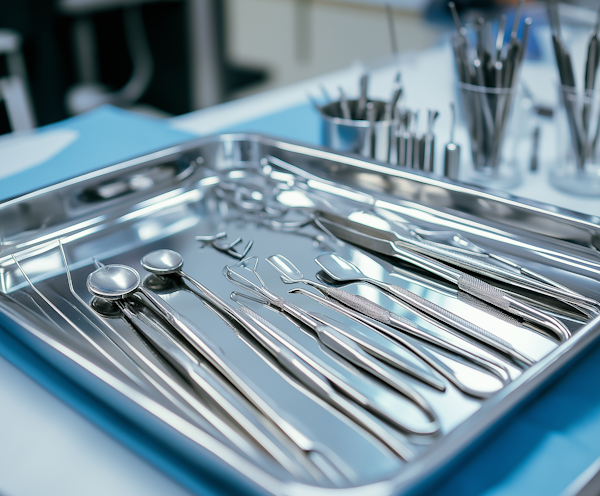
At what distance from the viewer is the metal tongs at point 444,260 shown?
0.38 m

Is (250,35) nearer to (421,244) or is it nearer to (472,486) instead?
(421,244)

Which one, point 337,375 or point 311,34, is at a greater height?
point 337,375

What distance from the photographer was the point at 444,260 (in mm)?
453

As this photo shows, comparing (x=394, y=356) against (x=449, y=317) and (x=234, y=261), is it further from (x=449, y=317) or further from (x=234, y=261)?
(x=234, y=261)

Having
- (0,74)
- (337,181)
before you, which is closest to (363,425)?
(337,181)

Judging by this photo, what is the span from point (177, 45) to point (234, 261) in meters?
2.08

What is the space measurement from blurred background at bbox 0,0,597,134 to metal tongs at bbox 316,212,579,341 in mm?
711

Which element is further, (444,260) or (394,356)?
(444,260)

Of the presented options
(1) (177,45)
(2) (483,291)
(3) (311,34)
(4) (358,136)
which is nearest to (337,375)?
(2) (483,291)

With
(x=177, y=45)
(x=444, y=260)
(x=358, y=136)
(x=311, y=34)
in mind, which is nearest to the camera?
(x=444, y=260)

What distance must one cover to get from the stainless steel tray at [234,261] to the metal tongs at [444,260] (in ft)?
0.04

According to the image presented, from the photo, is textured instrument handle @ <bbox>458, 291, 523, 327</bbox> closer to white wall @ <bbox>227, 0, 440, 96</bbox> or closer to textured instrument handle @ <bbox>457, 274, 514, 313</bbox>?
textured instrument handle @ <bbox>457, 274, 514, 313</bbox>

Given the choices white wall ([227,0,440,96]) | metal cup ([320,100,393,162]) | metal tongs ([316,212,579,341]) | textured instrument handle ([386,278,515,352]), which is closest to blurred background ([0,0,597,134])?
white wall ([227,0,440,96])

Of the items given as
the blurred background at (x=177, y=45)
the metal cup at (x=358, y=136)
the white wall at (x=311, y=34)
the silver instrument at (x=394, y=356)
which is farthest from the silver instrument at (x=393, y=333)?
the white wall at (x=311, y=34)
